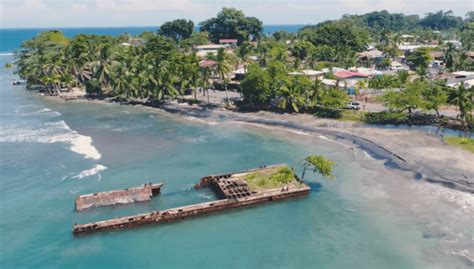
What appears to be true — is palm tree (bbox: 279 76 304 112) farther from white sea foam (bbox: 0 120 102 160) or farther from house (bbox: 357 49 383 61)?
house (bbox: 357 49 383 61)

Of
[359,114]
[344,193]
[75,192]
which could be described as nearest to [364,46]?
[359,114]

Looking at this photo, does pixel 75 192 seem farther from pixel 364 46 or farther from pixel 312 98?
pixel 364 46

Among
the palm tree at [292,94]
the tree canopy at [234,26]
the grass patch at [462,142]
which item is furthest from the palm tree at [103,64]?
the tree canopy at [234,26]

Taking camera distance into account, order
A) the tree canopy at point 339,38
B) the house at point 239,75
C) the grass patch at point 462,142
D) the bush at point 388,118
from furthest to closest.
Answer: the tree canopy at point 339,38 → the house at point 239,75 → the bush at point 388,118 → the grass patch at point 462,142

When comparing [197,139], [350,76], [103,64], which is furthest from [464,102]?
[103,64]

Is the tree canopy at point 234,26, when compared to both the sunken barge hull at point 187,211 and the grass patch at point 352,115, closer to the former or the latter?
the grass patch at point 352,115

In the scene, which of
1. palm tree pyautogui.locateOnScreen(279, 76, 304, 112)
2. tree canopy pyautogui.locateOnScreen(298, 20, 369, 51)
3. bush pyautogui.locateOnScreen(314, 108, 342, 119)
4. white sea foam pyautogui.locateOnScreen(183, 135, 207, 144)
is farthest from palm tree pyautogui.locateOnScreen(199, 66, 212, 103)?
tree canopy pyautogui.locateOnScreen(298, 20, 369, 51)
